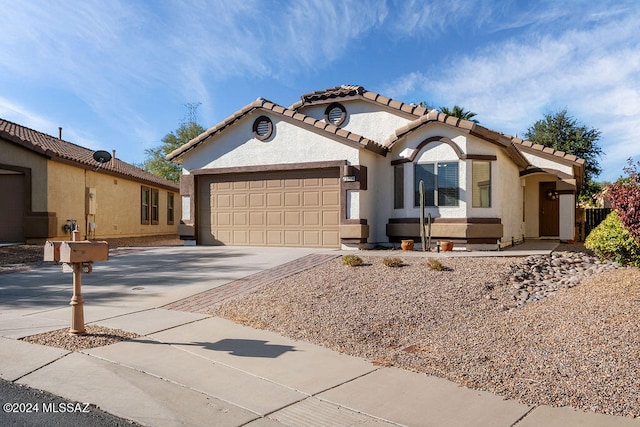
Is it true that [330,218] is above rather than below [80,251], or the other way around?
above

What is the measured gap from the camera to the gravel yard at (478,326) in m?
5.31

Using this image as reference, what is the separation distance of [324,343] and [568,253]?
9478 mm

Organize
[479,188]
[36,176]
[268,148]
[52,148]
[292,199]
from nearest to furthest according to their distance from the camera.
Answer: [479,188] < [292,199] < [268,148] < [36,176] < [52,148]

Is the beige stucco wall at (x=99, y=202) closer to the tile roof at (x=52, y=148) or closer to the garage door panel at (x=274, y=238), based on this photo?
the tile roof at (x=52, y=148)

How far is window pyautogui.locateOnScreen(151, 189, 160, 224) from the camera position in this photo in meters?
27.6

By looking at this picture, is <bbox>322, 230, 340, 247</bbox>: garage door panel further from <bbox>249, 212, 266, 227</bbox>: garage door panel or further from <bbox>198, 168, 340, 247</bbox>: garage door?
<bbox>249, 212, 266, 227</bbox>: garage door panel

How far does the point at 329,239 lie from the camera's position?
1606cm

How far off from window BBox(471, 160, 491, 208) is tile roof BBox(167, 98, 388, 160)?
303cm

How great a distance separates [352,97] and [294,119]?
2.89m

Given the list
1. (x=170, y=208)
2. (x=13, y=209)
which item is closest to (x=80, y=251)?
(x=13, y=209)

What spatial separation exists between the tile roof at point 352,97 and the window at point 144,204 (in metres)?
11.4

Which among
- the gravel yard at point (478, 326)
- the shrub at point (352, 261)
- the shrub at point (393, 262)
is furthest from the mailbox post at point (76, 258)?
the shrub at point (393, 262)

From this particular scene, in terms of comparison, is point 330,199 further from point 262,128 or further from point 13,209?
point 13,209

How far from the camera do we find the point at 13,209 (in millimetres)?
18906
